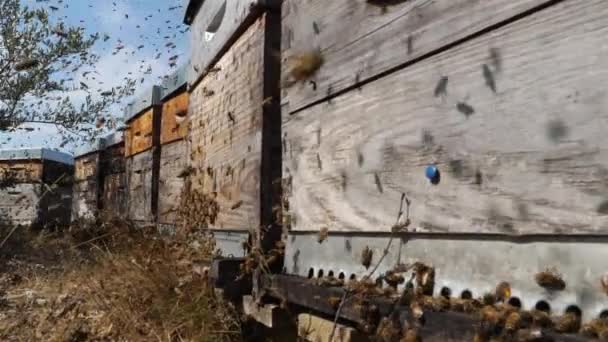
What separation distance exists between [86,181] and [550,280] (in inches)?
254

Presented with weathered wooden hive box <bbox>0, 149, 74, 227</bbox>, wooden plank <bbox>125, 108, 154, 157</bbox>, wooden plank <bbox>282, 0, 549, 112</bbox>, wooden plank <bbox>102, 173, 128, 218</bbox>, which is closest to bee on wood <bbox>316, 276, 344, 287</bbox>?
wooden plank <bbox>282, 0, 549, 112</bbox>

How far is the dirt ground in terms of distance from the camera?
2172 mm

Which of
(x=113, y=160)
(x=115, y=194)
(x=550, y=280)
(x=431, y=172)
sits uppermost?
(x=113, y=160)

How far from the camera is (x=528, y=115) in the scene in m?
0.89

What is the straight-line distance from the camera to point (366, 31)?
134 centimetres

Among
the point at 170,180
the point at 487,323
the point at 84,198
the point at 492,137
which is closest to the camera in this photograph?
the point at 487,323

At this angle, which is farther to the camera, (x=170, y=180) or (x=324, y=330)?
(x=170, y=180)

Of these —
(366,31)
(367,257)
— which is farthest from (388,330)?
(366,31)

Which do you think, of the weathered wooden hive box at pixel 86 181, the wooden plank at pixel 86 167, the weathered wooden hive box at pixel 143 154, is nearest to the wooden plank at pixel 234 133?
the weathered wooden hive box at pixel 143 154

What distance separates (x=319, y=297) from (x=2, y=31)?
5.84 meters

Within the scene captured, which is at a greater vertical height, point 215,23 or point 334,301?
point 215,23

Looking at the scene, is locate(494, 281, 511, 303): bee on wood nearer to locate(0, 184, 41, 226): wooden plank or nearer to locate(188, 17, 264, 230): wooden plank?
locate(188, 17, 264, 230): wooden plank

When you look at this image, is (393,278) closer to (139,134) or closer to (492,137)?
(492,137)

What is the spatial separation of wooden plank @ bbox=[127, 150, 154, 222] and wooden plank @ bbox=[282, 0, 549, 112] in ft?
8.16
